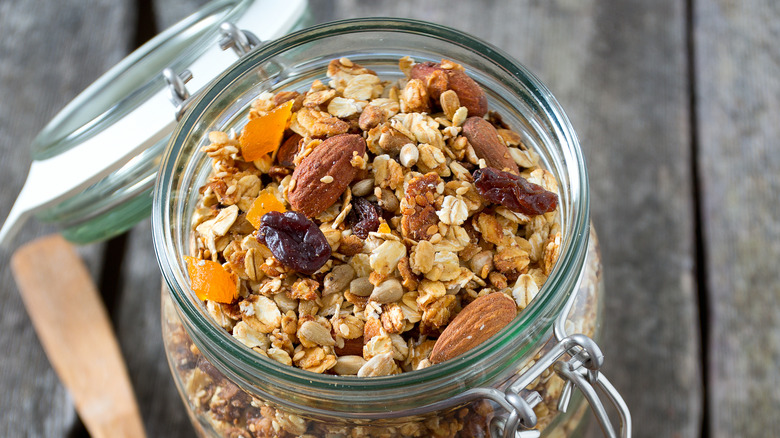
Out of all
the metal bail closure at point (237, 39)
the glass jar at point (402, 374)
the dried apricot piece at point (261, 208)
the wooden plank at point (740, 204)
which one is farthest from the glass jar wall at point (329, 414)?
the wooden plank at point (740, 204)

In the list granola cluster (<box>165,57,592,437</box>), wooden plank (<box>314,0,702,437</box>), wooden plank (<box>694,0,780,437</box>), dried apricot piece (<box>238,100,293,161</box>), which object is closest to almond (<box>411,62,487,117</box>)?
granola cluster (<box>165,57,592,437</box>)

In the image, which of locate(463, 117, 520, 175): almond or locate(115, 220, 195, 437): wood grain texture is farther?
locate(115, 220, 195, 437): wood grain texture

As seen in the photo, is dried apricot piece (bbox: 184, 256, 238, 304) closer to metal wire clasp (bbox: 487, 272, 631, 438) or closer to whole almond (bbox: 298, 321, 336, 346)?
whole almond (bbox: 298, 321, 336, 346)

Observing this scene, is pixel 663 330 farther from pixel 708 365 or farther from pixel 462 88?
pixel 462 88

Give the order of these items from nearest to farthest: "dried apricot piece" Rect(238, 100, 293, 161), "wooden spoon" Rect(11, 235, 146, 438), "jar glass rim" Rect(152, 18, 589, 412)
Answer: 1. "jar glass rim" Rect(152, 18, 589, 412)
2. "dried apricot piece" Rect(238, 100, 293, 161)
3. "wooden spoon" Rect(11, 235, 146, 438)

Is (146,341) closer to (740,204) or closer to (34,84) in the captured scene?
(34,84)

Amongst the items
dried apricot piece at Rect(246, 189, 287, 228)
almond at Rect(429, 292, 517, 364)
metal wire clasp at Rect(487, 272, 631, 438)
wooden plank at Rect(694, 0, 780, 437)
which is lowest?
wooden plank at Rect(694, 0, 780, 437)

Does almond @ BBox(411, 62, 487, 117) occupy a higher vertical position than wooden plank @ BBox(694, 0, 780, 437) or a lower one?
higher
